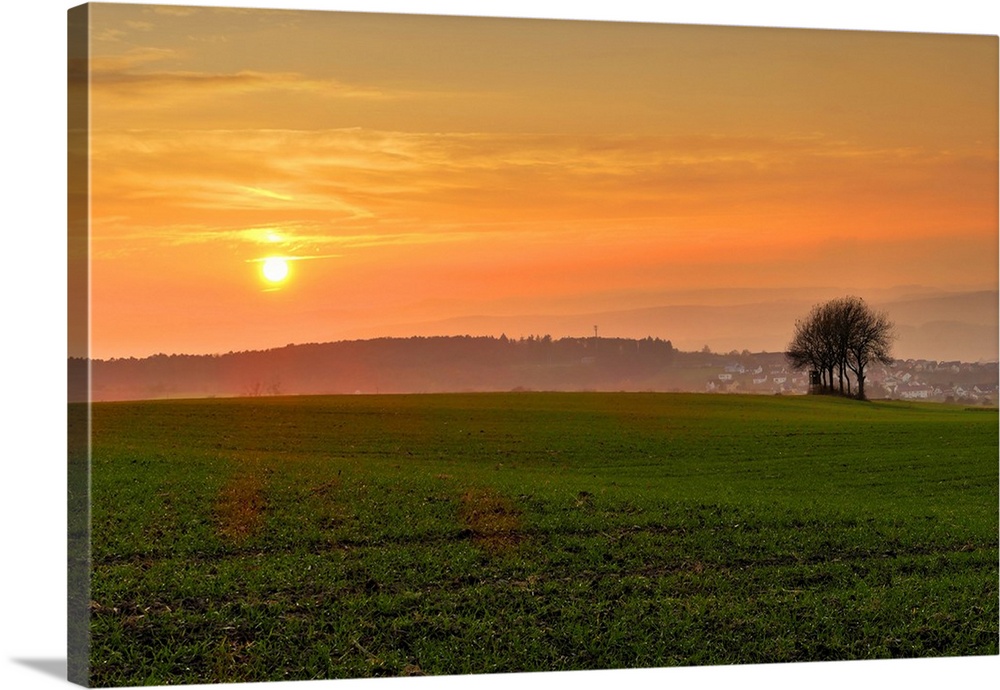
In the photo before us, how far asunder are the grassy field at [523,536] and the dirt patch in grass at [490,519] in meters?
0.02

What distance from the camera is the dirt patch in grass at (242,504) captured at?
12344mm

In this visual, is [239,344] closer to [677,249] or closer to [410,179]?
[410,179]

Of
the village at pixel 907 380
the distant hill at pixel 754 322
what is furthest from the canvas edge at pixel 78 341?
the village at pixel 907 380

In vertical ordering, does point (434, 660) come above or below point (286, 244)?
below

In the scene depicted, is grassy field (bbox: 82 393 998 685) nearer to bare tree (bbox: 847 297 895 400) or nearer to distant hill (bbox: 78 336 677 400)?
A: distant hill (bbox: 78 336 677 400)

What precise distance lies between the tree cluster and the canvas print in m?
0.03

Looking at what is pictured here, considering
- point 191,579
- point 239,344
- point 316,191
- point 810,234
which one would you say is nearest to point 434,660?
point 191,579

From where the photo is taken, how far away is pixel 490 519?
12961 mm

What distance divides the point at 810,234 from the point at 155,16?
5705 millimetres

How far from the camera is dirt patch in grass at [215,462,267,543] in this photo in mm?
12344

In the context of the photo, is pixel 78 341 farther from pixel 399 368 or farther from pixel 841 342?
pixel 841 342

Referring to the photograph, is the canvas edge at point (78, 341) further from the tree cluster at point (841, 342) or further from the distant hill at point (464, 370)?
the tree cluster at point (841, 342)

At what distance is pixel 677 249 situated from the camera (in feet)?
44.3

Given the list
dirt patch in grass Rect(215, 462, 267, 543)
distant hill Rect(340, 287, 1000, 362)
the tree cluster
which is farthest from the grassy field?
distant hill Rect(340, 287, 1000, 362)
